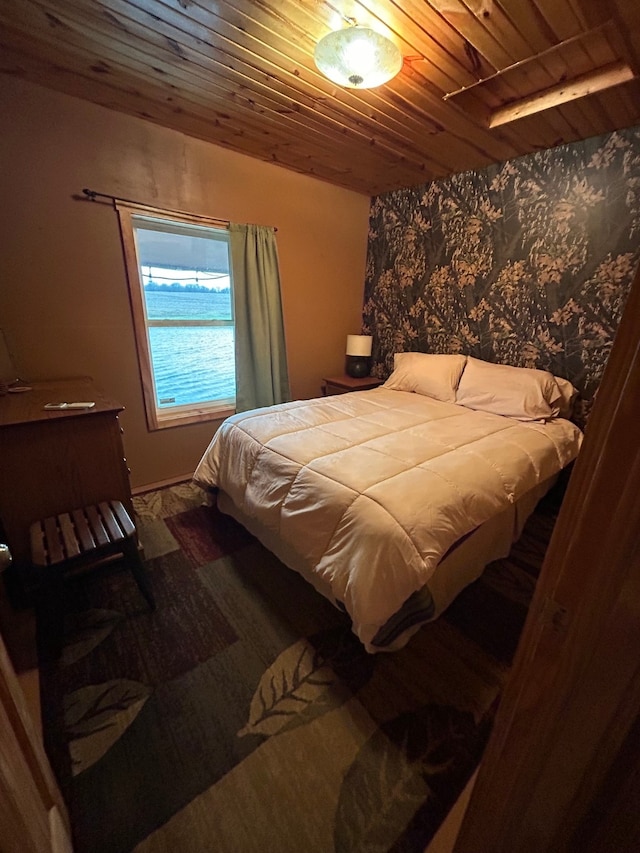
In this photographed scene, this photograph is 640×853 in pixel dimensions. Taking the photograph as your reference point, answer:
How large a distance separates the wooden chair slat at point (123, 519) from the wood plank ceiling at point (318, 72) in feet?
6.49

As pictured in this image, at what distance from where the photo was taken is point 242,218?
2592 millimetres

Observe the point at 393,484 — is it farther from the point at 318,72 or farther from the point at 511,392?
the point at 318,72

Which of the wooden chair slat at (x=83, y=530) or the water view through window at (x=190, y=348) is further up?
the water view through window at (x=190, y=348)

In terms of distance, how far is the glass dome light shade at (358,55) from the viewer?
128 centimetres

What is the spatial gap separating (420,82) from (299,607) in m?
2.59

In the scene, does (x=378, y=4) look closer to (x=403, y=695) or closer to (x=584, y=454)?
(x=584, y=454)

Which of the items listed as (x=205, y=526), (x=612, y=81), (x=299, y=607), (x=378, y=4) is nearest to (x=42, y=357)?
(x=205, y=526)

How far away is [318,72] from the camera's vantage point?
1648 mm

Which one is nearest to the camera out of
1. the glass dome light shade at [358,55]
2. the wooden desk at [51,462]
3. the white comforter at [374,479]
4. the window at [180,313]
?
the white comforter at [374,479]

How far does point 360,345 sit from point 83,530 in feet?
8.88

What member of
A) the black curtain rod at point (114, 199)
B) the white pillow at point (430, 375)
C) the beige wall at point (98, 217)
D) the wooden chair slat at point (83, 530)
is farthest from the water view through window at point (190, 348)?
the white pillow at point (430, 375)

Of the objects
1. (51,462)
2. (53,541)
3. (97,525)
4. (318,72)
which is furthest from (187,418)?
(318,72)

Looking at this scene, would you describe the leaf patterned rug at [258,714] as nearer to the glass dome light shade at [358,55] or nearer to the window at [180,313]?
the window at [180,313]

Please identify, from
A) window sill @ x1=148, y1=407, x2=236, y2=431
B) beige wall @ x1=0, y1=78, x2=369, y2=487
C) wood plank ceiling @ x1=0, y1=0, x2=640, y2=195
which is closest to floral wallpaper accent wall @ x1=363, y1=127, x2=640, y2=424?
wood plank ceiling @ x1=0, y1=0, x2=640, y2=195
